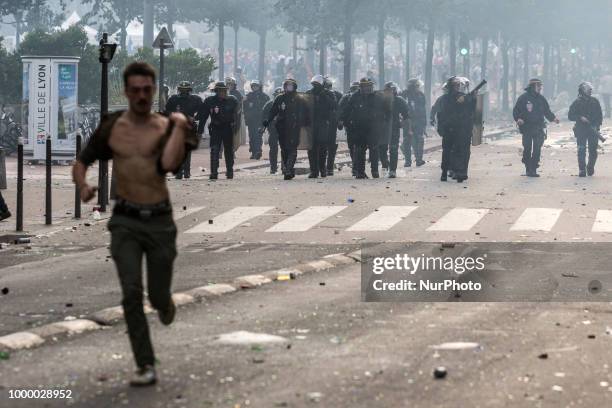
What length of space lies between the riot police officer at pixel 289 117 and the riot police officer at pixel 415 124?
476 centimetres

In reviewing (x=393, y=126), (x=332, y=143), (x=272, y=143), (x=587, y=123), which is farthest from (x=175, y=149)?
(x=272, y=143)

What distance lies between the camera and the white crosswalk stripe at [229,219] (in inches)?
767

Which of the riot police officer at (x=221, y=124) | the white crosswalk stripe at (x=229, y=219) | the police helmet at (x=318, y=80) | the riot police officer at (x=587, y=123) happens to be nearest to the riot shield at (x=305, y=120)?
the police helmet at (x=318, y=80)

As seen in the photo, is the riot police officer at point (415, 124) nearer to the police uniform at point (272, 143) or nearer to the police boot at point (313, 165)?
the police uniform at point (272, 143)

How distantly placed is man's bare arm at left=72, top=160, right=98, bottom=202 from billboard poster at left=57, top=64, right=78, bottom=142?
2329 cm

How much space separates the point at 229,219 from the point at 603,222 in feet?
15.1

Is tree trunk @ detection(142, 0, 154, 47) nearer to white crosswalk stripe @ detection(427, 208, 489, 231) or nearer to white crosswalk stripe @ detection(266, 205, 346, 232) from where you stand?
white crosswalk stripe @ detection(266, 205, 346, 232)

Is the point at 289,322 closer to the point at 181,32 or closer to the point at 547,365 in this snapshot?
the point at 547,365

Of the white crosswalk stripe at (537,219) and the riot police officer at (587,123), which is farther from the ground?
the riot police officer at (587,123)

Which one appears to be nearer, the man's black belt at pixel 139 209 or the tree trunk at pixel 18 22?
the man's black belt at pixel 139 209

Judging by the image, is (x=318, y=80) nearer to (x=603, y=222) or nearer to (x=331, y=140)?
(x=331, y=140)

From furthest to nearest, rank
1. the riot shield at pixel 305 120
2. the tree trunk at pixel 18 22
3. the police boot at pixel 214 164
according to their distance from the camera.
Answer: the tree trunk at pixel 18 22
the riot shield at pixel 305 120
the police boot at pixel 214 164

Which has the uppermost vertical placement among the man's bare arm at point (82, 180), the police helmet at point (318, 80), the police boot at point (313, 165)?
the police helmet at point (318, 80)

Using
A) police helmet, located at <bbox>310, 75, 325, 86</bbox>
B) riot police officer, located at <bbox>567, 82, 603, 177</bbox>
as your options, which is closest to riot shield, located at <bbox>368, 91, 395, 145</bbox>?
police helmet, located at <bbox>310, 75, 325, 86</bbox>
